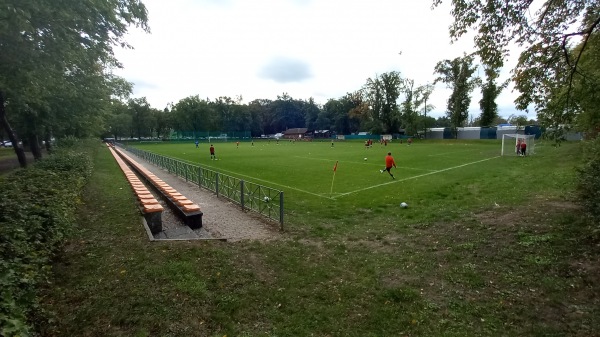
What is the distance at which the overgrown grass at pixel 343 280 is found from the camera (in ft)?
14.3

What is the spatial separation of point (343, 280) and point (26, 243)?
498 centimetres

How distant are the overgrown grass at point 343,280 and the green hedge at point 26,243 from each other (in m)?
0.63

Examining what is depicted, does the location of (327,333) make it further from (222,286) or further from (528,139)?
(528,139)

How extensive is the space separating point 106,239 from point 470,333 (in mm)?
7490

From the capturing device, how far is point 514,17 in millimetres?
8281

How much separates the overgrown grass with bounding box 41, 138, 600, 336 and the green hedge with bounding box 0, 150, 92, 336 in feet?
2.07

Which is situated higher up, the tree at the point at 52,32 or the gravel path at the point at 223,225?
the tree at the point at 52,32

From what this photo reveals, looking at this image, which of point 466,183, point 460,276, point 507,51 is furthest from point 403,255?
point 466,183

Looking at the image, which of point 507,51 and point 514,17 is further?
point 507,51

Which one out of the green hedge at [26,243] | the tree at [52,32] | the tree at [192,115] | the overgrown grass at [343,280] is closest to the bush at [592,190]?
the overgrown grass at [343,280]

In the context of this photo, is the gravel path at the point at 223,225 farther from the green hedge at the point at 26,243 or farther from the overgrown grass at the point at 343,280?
the green hedge at the point at 26,243

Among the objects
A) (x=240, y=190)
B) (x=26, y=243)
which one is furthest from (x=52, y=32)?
(x=240, y=190)

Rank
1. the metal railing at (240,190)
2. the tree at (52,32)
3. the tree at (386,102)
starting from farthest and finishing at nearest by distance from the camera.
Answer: the tree at (386,102) < the metal railing at (240,190) < the tree at (52,32)

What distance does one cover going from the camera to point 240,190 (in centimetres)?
1198
